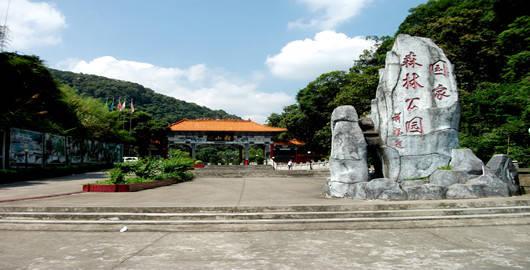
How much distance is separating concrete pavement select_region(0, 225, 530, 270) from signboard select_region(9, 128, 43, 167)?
41.5ft

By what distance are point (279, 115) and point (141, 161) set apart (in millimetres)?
29560

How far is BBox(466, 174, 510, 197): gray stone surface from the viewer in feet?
28.0

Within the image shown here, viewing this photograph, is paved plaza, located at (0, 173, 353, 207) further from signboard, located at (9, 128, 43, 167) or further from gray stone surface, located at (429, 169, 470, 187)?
signboard, located at (9, 128, 43, 167)

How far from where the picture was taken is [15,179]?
15.5 meters

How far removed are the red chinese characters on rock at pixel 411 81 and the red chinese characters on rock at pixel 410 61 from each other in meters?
0.25

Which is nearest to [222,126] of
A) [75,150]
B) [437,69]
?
[75,150]

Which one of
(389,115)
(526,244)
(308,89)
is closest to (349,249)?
(526,244)

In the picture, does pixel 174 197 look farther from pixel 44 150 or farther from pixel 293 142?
pixel 293 142

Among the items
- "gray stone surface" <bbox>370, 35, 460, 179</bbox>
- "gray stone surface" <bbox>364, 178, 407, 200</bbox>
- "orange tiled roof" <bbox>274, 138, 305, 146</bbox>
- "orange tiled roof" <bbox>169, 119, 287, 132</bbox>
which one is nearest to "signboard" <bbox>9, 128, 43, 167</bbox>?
"gray stone surface" <bbox>364, 178, 407, 200</bbox>

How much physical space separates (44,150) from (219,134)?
1855 centimetres

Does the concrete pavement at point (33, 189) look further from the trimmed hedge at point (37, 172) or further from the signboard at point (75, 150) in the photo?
the signboard at point (75, 150)

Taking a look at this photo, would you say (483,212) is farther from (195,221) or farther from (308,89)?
(308,89)

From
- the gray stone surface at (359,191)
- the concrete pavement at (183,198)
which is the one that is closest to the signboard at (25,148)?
the concrete pavement at (183,198)

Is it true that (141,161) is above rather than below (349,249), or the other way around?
above
